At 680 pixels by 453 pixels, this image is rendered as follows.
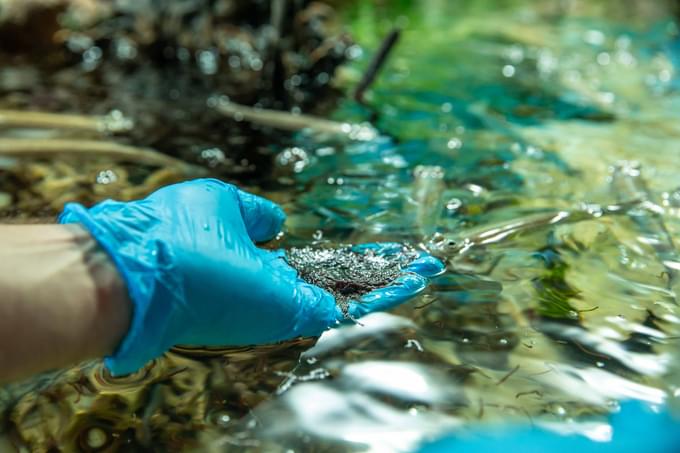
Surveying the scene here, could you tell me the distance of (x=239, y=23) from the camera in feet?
23.2

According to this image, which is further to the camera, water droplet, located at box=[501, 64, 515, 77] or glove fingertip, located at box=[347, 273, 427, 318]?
water droplet, located at box=[501, 64, 515, 77]

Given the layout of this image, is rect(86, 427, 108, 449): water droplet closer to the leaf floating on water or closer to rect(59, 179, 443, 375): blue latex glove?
rect(59, 179, 443, 375): blue latex glove

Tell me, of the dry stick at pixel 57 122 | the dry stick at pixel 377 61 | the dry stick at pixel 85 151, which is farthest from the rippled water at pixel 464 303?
the dry stick at pixel 57 122

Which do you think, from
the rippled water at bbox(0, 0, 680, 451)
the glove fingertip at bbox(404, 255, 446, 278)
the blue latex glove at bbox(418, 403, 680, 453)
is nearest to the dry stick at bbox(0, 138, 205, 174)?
the rippled water at bbox(0, 0, 680, 451)

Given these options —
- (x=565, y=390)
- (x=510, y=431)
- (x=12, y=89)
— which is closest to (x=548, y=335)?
(x=565, y=390)

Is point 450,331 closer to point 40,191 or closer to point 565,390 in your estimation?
point 565,390

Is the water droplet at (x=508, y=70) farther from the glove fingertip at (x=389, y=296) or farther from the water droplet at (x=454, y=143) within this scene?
the glove fingertip at (x=389, y=296)

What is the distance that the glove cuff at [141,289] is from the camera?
169cm

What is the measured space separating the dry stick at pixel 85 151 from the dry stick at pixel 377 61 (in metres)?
1.98

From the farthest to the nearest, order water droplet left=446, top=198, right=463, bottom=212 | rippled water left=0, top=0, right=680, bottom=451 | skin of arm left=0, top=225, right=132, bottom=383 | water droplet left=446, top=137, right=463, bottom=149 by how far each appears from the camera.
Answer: water droplet left=446, top=137, right=463, bottom=149 → water droplet left=446, top=198, right=463, bottom=212 → rippled water left=0, top=0, right=680, bottom=451 → skin of arm left=0, top=225, right=132, bottom=383

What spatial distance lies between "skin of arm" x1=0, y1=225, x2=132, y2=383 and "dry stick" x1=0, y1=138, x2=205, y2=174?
6.76 feet

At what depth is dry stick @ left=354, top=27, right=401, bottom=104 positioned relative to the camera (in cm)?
495

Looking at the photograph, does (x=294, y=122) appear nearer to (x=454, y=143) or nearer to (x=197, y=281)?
(x=454, y=143)

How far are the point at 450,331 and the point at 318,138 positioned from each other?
2424mm
